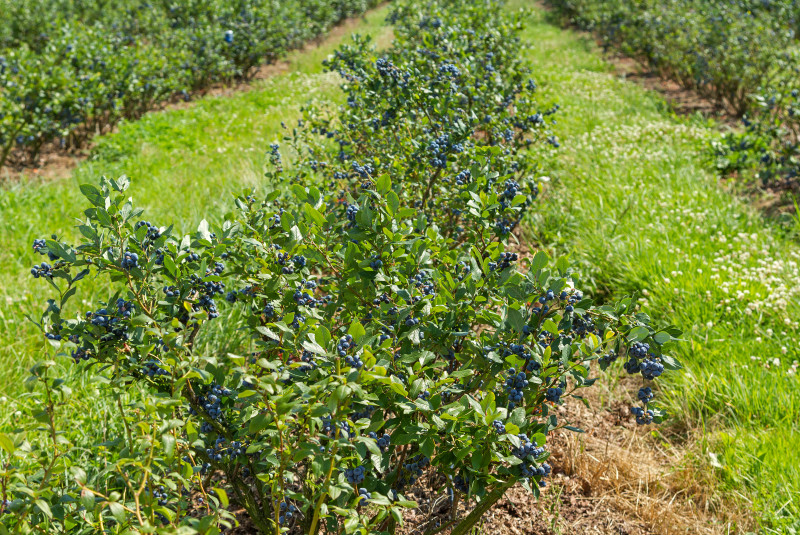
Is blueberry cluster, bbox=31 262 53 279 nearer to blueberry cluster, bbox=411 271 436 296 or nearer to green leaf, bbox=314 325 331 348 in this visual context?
green leaf, bbox=314 325 331 348

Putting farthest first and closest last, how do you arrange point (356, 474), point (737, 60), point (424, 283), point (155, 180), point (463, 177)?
point (737, 60)
point (155, 180)
point (463, 177)
point (424, 283)
point (356, 474)

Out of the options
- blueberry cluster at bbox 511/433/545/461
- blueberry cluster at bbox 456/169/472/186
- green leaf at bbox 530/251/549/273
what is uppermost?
green leaf at bbox 530/251/549/273

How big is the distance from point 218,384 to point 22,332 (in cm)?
242

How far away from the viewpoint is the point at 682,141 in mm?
6930

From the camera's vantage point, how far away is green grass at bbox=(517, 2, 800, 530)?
2.81 meters

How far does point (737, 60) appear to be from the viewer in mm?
7988

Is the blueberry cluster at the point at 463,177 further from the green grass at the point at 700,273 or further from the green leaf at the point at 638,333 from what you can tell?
the green grass at the point at 700,273

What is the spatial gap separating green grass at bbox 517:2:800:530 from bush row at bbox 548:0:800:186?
1.78 ft

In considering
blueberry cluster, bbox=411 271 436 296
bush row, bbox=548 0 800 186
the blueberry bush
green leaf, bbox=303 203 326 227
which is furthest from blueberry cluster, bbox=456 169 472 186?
bush row, bbox=548 0 800 186

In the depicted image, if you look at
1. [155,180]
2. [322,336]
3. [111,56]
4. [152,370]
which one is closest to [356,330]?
[322,336]

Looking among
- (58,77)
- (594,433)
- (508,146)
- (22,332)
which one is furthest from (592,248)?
(58,77)

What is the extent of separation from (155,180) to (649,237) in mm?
4477

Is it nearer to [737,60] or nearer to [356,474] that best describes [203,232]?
[356,474]

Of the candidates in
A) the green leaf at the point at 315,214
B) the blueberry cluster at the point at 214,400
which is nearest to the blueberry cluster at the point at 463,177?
the green leaf at the point at 315,214
